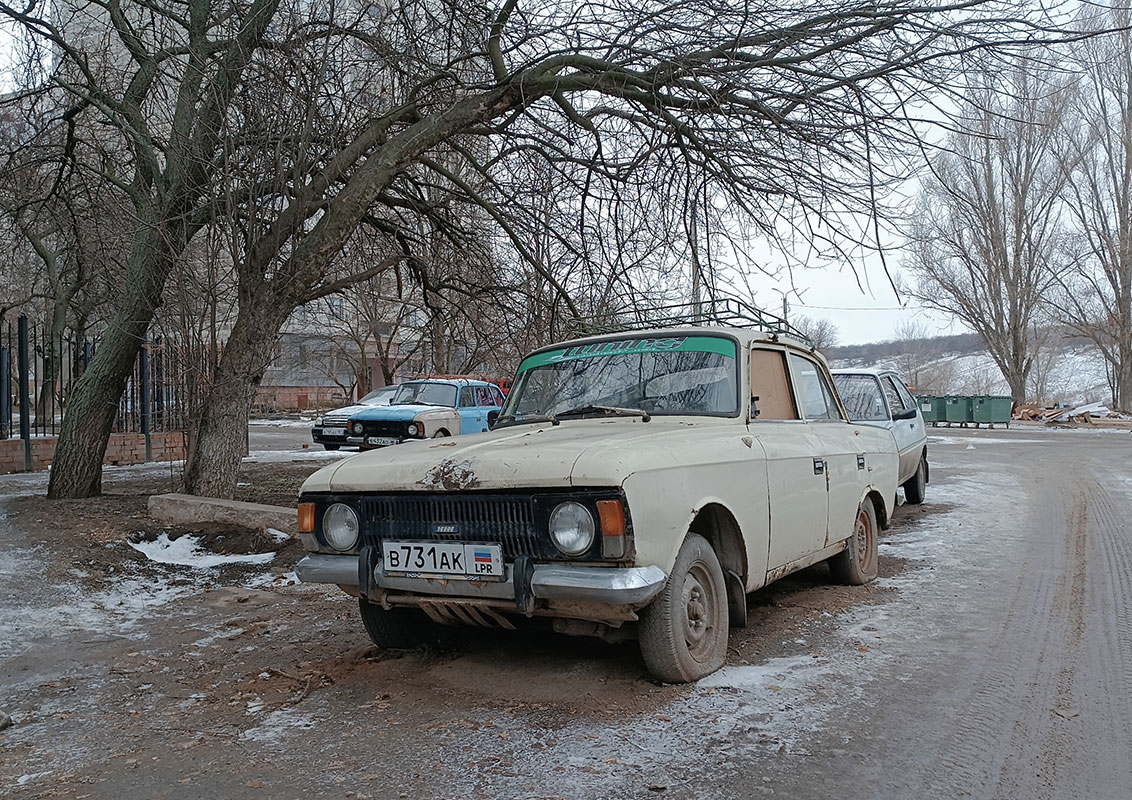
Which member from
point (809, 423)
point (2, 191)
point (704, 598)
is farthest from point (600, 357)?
point (2, 191)

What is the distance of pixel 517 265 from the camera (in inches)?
466

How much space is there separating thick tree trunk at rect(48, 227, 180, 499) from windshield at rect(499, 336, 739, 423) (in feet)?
19.4

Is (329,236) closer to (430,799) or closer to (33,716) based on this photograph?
(33,716)

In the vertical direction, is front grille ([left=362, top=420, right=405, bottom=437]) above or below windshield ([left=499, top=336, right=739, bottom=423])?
below

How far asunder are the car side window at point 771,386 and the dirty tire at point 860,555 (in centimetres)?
112

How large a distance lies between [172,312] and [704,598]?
22.9 feet

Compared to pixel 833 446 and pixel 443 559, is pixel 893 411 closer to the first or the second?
pixel 833 446

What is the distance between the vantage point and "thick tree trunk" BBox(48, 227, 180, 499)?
31.3 ft

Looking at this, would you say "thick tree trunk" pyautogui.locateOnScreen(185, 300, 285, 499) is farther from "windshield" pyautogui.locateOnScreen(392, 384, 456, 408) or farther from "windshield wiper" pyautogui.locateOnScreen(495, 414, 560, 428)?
"windshield" pyautogui.locateOnScreen(392, 384, 456, 408)

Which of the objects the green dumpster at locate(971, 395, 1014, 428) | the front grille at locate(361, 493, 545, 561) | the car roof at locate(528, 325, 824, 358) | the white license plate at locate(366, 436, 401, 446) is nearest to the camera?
the front grille at locate(361, 493, 545, 561)

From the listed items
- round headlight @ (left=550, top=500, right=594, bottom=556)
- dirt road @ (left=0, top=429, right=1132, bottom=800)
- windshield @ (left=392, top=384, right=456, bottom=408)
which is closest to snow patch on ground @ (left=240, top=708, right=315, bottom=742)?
dirt road @ (left=0, top=429, right=1132, bottom=800)

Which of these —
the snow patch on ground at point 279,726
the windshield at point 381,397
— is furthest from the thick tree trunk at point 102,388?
the windshield at point 381,397

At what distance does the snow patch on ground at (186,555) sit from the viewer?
7219 millimetres

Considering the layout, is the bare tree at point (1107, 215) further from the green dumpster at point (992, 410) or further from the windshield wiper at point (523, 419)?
the windshield wiper at point (523, 419)
